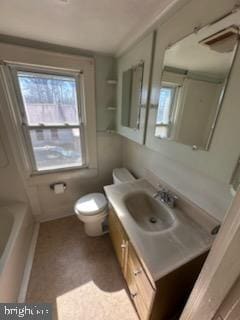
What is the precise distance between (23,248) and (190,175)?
5.85 feet

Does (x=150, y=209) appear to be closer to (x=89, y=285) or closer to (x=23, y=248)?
(x=89, y=285)

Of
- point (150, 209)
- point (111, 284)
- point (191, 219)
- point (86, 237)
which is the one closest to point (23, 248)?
point (86, 237)

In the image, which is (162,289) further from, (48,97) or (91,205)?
(48,97)

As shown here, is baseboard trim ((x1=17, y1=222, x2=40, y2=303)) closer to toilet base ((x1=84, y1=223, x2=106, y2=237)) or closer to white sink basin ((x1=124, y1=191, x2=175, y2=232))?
toilet base ((x1=84, y1=223, x2=106, y2=237))

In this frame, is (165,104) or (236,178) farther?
(165,104)

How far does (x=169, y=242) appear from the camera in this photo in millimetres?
890

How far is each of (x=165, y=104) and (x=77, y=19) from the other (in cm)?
89

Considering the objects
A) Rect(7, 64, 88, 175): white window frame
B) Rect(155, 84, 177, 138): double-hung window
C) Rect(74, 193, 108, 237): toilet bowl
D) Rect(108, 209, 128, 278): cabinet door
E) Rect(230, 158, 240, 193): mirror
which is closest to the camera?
Rect(230, 158, 240, 193): mirror

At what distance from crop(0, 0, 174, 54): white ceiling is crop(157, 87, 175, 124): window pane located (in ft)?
1.57

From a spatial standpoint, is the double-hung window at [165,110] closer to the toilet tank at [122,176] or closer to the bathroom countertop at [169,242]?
the bathroom countertop at [169,242]

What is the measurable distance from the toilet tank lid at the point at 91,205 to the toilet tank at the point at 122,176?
0.29m

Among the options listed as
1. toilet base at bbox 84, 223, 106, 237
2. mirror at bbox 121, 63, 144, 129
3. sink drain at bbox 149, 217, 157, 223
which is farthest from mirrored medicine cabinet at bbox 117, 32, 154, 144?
toilet base at bbox 84, 223, 106, 237

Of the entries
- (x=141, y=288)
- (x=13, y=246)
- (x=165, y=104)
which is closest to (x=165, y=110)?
(x=165, y=104)

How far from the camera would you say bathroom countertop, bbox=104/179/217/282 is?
0.77 m
